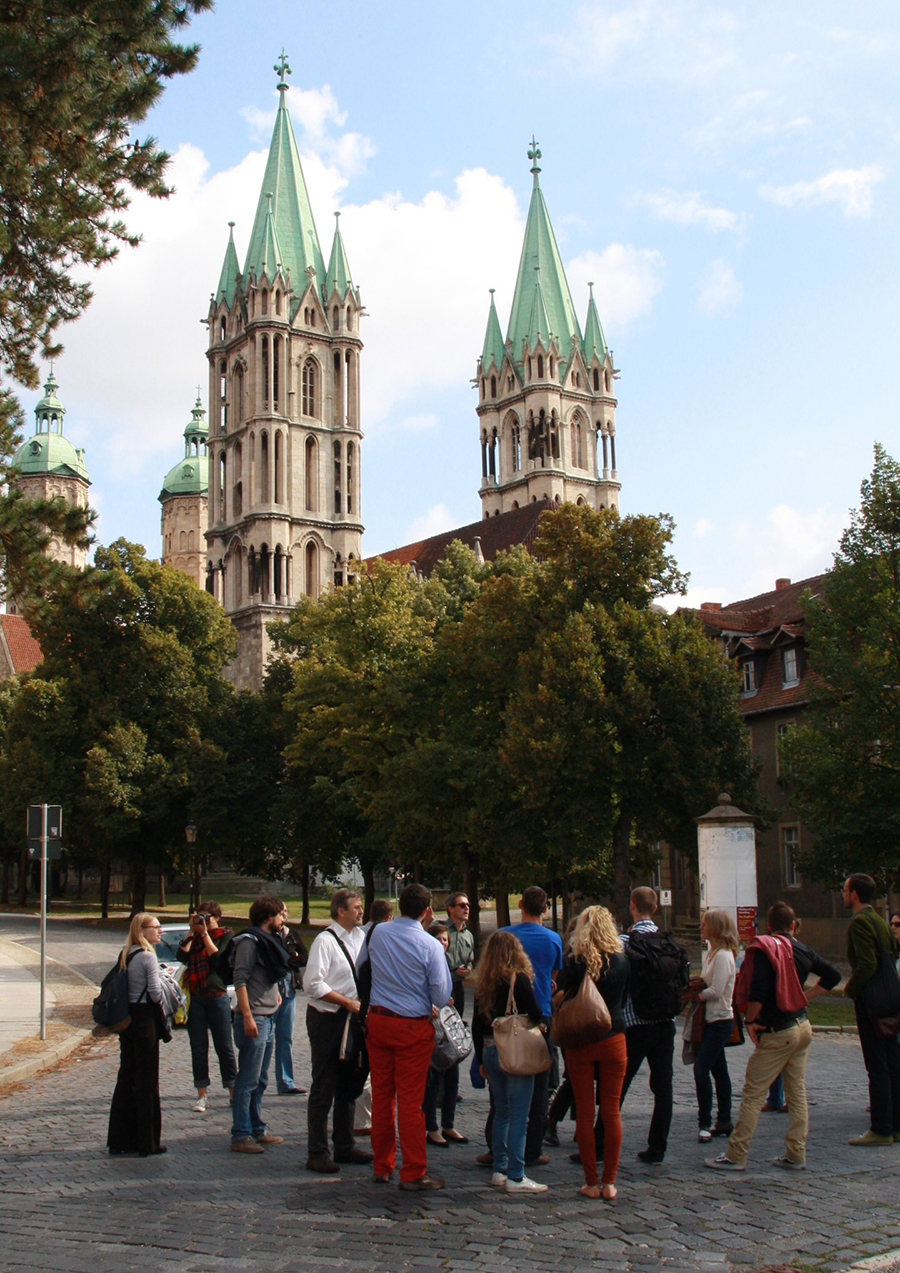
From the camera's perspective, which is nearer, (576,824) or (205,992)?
(205,992)

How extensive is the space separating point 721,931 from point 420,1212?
3665mm

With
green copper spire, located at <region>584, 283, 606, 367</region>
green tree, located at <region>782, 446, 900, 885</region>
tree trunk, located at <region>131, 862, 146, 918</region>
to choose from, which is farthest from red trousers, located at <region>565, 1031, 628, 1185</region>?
green copper spire, located at <region>584, 283, 606, 367</region>

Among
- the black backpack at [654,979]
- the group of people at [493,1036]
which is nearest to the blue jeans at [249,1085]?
the group of people at [493,1036]

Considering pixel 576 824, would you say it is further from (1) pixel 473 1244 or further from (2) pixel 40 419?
(2) pixel 40 419

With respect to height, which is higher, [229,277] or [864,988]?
[229,277]

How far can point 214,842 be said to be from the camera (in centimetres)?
5072

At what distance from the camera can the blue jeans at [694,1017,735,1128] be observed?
10.5 m

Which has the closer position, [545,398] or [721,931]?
[721,931]

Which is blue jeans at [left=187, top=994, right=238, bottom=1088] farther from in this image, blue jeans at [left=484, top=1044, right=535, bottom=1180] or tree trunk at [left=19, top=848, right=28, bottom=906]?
tree trunk at [left=19, top=848, right=28, bottom=906]

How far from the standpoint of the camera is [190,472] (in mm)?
149750

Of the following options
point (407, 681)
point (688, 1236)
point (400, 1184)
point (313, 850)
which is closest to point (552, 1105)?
point (400, 1184)

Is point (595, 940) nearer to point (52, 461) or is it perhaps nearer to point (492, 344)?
point (492, 344)

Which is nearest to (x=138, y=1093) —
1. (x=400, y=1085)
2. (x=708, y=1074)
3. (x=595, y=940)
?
(x=400, y=1085)

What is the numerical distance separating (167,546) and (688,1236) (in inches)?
5753
